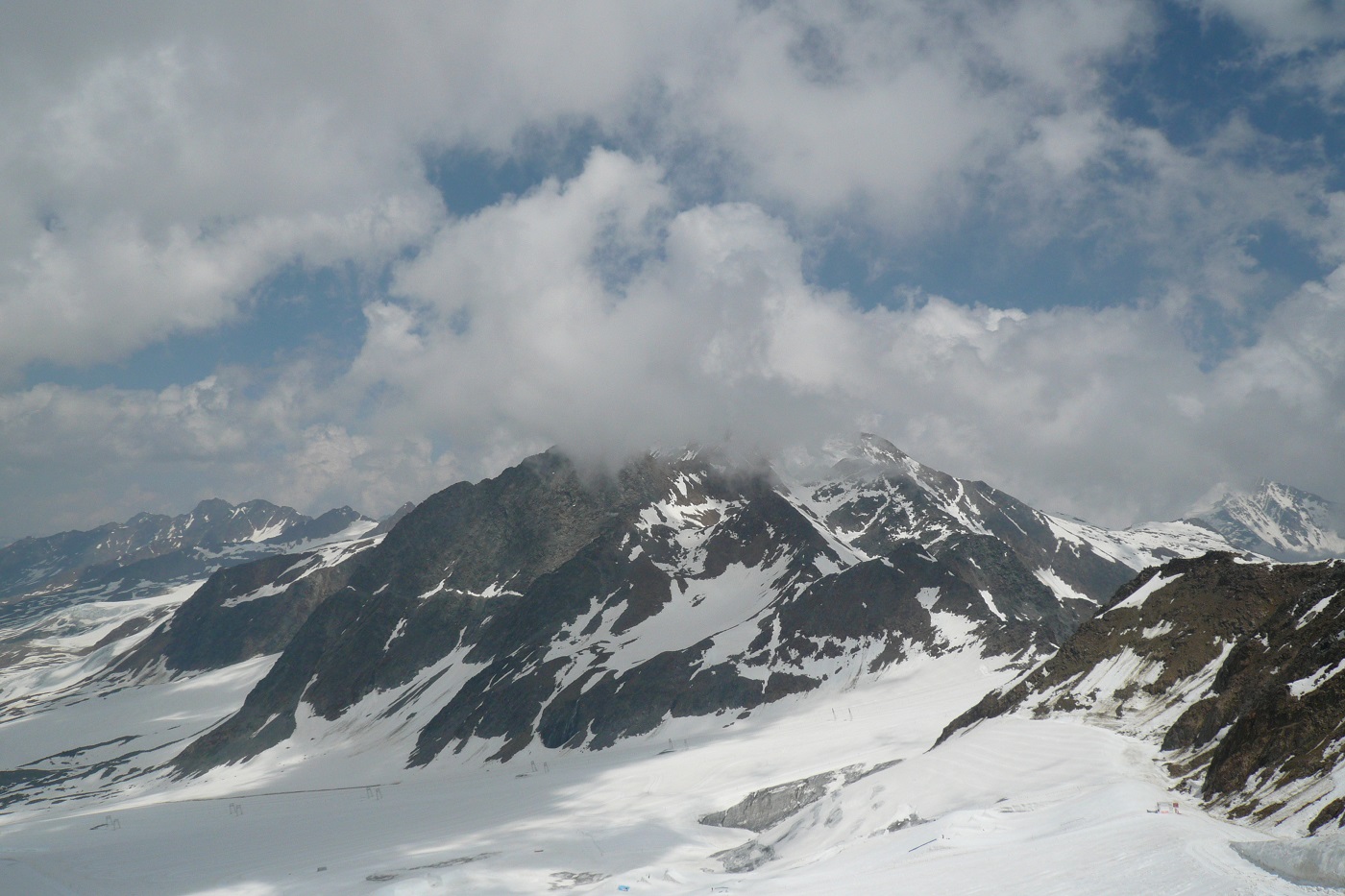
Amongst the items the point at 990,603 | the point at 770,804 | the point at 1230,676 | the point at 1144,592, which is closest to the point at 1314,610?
the point at 1230,676

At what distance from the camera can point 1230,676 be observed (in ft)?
151

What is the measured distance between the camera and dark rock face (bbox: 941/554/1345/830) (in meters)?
29.7

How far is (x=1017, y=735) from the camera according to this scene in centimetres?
5538

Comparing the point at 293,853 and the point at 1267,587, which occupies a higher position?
the point at 1267,587

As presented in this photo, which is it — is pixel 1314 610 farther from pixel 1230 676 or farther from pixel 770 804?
pixel 770 804

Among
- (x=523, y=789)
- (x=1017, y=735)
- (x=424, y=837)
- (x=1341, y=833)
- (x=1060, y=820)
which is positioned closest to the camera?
(x=1341, y=833)

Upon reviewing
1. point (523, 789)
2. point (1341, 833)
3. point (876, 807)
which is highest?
point (1341, 833)

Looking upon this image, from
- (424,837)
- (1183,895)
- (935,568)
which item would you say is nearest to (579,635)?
(935,568)

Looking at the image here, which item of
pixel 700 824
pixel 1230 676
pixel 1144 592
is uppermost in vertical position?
pixel 1144 592

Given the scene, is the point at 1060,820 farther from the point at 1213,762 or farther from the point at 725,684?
the point at 725,684

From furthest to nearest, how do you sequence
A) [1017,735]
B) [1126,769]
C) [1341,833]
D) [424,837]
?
[424,837], [1017,735], [1126,769], [1341,833]

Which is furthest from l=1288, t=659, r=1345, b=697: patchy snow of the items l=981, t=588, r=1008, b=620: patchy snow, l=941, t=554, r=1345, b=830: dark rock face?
l=981, t=588, r=1008, b=620: patchy snow

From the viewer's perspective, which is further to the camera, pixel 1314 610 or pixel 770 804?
pixel 770 804

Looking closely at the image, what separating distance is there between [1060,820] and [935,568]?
140417 millimetres
